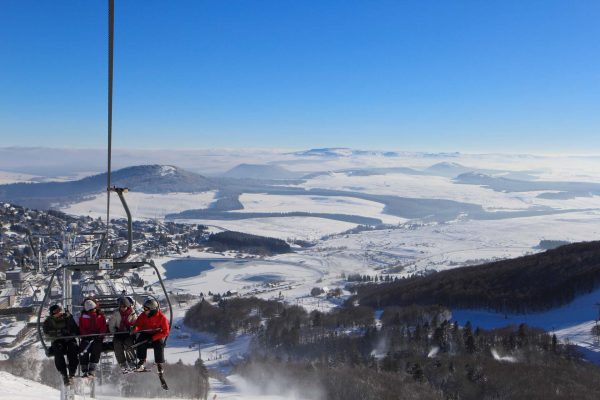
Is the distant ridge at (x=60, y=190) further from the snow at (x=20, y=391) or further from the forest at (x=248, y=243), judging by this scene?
the snow at (x=20, y=391)

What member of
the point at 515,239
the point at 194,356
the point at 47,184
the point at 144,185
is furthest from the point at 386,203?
the point at 194,356

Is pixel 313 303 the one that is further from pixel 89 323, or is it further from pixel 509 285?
pixel 89 323

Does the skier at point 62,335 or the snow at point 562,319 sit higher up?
the skier at point 62,335

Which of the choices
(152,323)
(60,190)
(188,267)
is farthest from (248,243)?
(60,190)

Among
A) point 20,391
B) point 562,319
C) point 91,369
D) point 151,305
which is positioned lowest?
point 562,319

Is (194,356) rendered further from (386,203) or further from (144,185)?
(144,185)

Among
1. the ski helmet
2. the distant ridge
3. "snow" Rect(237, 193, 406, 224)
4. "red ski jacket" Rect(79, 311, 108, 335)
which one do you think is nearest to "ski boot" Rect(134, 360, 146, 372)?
"red ski jacket" Rect(79, 311, 108, 335)

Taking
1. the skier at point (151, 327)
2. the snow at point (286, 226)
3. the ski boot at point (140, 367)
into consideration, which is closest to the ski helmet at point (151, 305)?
the skier at point (151, 327)
